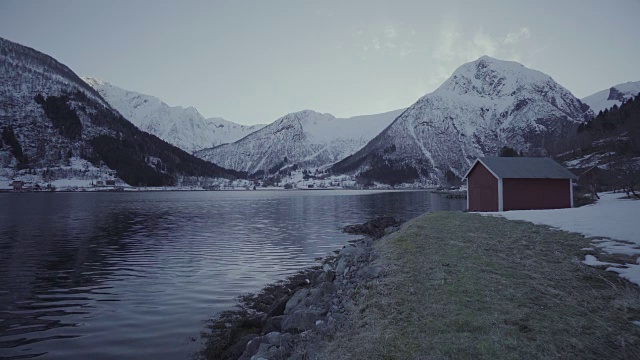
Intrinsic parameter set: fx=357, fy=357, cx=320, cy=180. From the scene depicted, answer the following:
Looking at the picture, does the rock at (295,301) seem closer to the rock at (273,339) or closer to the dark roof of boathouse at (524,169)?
the rock at (273,339)

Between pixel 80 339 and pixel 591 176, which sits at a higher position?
pixel 591 176

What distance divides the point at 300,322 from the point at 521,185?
36.6 m

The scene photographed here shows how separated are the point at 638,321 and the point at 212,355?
1118 cm

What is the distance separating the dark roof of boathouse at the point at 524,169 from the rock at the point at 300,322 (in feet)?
112

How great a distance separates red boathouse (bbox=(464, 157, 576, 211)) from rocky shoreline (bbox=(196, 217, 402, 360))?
84.9 ft

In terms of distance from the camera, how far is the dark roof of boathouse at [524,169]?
38750mm

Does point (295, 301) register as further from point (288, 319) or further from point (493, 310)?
point (493, 310)

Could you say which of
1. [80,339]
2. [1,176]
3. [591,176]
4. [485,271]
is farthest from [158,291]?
[1,176]

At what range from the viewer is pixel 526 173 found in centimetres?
3925

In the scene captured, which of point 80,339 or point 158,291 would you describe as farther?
point 158,291

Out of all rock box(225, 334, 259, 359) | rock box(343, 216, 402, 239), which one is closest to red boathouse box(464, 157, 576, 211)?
rock box(343, 216, 402, 239)

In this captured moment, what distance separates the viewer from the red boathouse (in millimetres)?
38375

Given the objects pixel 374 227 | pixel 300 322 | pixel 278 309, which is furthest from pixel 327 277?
pixel 374 227

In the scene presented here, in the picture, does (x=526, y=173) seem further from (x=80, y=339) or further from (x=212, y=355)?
(x=80, y=339)
